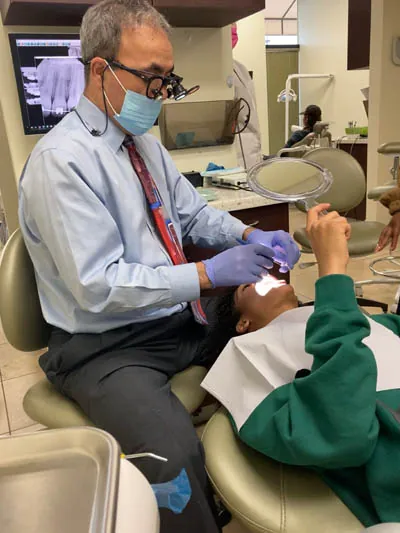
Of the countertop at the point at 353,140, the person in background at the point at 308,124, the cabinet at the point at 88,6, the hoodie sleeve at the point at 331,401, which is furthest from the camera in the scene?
the person in background at the point at 308,124

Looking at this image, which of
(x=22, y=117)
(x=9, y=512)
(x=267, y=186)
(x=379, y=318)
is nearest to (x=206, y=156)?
(x=22, y=117)

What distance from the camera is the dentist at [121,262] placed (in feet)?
3.45

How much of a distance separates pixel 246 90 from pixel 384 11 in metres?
1.86

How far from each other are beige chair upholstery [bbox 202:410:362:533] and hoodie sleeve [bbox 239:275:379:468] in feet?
0.30

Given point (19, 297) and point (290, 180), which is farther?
point (290, 180)

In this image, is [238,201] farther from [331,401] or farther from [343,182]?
[331,401]

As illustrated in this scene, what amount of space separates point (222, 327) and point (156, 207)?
0.44 meters

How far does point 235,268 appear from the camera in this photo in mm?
1205

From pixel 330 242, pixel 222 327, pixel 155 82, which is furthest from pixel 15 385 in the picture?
pixel 330 242

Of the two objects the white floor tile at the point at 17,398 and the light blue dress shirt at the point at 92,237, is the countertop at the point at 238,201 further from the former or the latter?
the white floor tile at the point at 17,398

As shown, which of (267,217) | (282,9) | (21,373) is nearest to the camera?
(267,217)

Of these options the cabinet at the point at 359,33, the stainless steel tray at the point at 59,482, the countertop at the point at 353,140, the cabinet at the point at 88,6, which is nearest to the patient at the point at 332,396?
the stainless steel tray at the point at 59,482

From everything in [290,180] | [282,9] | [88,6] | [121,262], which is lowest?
[121,262]

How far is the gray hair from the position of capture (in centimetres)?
118
